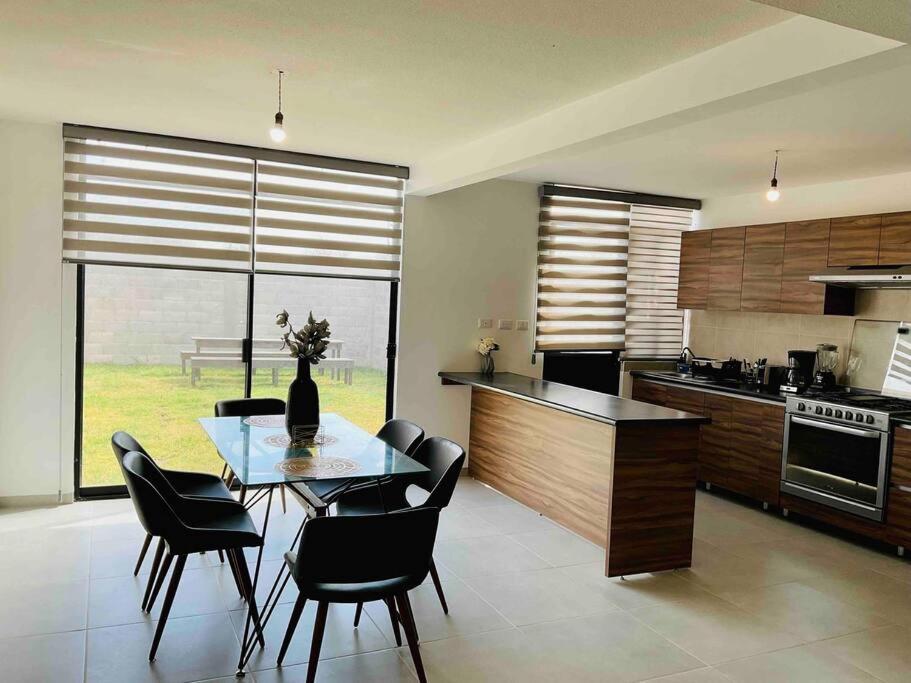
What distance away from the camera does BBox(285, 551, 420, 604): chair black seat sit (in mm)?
2627

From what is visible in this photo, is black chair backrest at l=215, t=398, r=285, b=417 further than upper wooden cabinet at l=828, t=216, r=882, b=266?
No

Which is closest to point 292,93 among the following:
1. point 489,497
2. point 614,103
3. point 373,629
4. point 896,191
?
point 614,103

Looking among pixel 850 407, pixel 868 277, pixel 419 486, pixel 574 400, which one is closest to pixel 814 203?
pixel 868 277

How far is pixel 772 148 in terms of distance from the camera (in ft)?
15.1

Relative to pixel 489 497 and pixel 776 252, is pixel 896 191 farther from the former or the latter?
pixel 489 497

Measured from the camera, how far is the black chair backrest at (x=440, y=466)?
3.38m

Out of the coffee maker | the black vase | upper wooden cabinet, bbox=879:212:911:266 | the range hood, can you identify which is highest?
upper wooden cabinet, bbox=879:212:911:266

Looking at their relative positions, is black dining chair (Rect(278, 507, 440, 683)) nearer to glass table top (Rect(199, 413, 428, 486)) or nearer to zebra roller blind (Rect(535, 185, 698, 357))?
glass table top (Rect(199, 413, 428, 486))

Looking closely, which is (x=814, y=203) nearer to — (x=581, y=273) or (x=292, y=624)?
(x=581, y=273)

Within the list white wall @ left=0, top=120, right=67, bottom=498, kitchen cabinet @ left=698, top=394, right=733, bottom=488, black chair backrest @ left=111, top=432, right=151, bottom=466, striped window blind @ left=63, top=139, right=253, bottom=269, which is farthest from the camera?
kitchen cabinet @ left=698, top=394, right=733, bottom=488

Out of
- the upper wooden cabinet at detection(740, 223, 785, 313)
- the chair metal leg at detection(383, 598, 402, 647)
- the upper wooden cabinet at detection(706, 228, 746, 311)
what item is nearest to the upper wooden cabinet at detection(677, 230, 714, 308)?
the upper wooden cabinet at detection(706, 228, 746, 311)

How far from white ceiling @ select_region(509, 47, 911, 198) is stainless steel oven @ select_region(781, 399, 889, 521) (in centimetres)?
170

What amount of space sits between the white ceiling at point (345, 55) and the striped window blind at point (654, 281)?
2.76m

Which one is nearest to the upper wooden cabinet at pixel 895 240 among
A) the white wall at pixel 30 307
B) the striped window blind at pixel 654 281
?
the striped window blind at pixel 654 281
